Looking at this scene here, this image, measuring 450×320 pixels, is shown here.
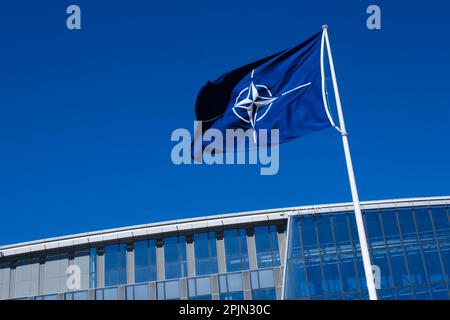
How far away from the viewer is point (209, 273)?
144ft

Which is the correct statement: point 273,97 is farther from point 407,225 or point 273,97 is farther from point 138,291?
point 138,291

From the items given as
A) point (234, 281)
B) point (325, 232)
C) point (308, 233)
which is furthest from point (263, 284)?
point (325, 232)

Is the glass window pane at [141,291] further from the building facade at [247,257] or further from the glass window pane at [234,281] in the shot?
the glass window pane at [234,281]

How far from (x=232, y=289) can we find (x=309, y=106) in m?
29.9

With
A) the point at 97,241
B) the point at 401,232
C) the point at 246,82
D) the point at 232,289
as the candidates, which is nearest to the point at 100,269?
the point at 97,241

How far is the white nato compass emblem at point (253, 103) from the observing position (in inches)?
627

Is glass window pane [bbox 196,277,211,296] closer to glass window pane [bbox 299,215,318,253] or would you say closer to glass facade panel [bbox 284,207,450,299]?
glass facade panel [bbox 284,207,450,299]

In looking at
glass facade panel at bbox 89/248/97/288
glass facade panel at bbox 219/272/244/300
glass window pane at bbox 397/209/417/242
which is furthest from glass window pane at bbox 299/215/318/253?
glass facade panel at bbox 89/248/97/288

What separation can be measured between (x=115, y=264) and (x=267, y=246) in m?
12.0

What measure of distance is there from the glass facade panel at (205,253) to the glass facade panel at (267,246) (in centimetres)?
336

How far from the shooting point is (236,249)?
146ft

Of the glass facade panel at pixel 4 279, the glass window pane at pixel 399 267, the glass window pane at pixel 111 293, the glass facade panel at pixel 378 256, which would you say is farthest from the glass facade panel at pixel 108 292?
the glass window pane at pixel 399 267
